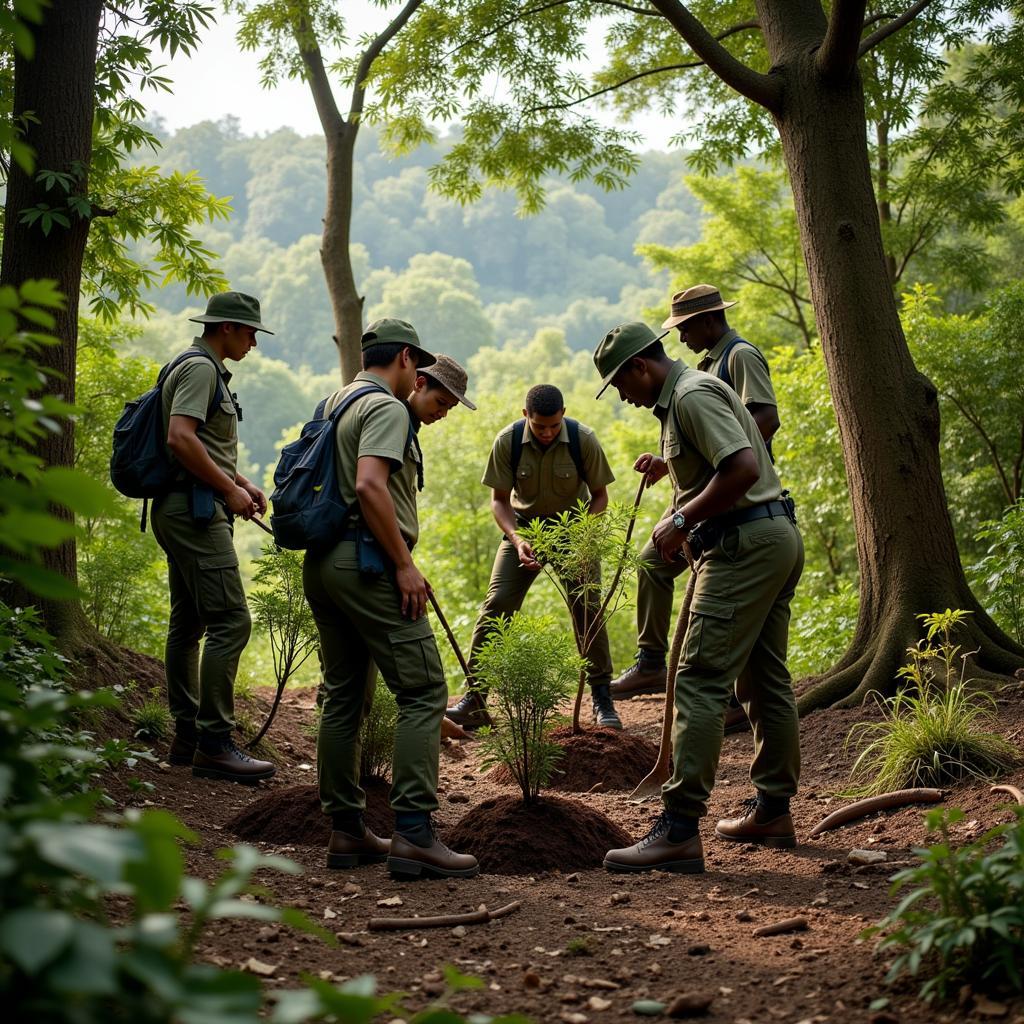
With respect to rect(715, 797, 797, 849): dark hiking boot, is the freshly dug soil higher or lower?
lower

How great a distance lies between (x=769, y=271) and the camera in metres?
21.0

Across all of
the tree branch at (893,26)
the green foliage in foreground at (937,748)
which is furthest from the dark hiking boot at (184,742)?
the tree branch at (893,26)

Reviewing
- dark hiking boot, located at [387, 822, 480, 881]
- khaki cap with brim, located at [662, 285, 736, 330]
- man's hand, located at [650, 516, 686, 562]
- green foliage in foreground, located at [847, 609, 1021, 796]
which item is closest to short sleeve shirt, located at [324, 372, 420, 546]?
man's hand, located at [650, 516, 686, 562]

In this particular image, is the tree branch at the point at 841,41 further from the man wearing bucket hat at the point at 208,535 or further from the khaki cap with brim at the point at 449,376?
the man wearing bucket hat at the point at 208,535

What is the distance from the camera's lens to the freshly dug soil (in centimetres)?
455

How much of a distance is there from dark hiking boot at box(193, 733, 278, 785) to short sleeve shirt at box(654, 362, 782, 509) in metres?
2.84

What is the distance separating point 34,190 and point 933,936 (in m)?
6.17

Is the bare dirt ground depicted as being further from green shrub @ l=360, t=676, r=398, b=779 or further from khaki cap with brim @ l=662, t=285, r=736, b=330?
khaki cap with brim @ l=662, t=285, r=736, b=330

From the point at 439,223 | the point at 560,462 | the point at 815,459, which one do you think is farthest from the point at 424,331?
the point at 560,462

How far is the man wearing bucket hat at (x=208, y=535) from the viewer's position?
5.52m

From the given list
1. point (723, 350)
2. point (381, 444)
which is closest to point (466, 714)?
point (723, 350)

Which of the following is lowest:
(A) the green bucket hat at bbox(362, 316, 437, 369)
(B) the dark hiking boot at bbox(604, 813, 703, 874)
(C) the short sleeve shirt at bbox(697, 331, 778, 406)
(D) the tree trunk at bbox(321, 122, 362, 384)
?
(B) the dark hiking boot at bbox(604, 813, 703, 874)

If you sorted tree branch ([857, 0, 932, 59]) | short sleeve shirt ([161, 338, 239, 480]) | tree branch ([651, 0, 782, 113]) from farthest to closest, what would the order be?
tree branch ([651, 0, 782, 113]), tree branch ([857, 0, 932, 59]), short sleeve shirt ([161, 338, 239, 480])

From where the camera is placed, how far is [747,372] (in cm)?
557
